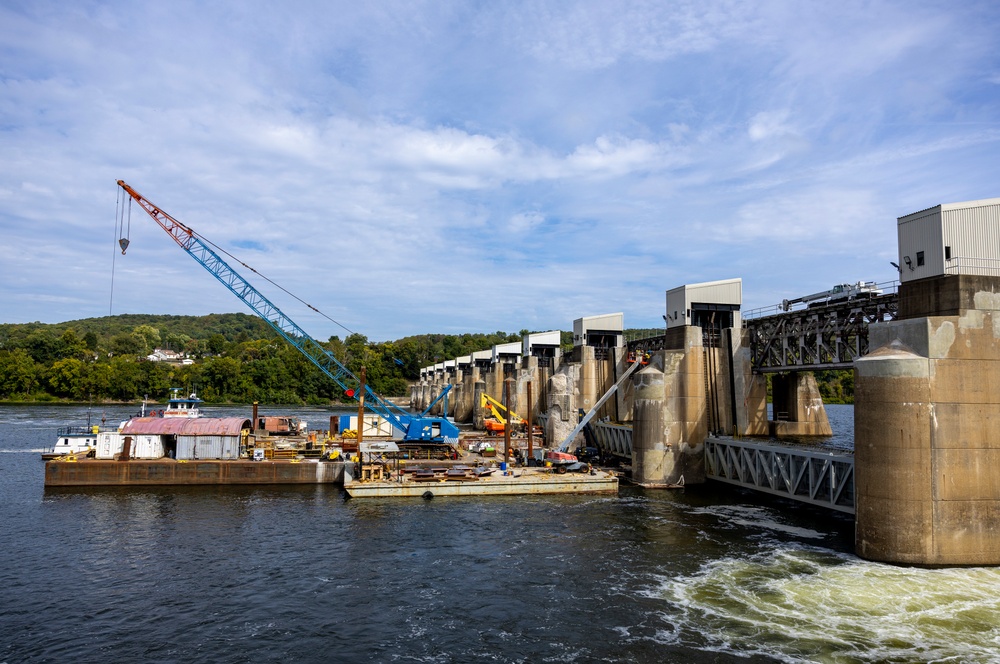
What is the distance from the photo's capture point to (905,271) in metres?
29.2

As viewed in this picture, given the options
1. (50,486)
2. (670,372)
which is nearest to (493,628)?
(670,372)

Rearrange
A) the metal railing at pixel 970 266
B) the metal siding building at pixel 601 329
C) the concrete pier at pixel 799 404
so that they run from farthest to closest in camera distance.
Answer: the metal siding building at pixel 601 329 < the concrete pier at pixel 799 404 < the metal railing at pixel 970 266

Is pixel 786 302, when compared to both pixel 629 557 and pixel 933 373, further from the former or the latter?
pixel 629 557

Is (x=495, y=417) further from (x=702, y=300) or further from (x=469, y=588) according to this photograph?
(x=469, y=588)

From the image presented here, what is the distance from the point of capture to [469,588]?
25359 mm

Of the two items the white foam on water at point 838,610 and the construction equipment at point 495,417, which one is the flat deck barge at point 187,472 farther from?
the white foam on water at point 838,610

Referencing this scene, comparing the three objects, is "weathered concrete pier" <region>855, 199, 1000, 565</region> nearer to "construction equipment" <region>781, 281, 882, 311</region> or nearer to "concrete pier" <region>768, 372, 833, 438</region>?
"construction equipment" <region>781, 281, 882, 311</region>

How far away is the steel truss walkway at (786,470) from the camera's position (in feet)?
109

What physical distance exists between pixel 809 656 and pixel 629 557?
434 inches

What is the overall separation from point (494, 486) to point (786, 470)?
19.2 m

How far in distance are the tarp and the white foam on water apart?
37.2 meters

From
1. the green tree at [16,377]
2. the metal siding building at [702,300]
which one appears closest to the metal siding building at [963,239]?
the metal siding building at [702,300]

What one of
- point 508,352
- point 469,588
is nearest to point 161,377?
point 508,352

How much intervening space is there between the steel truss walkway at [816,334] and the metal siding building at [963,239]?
10.6m
